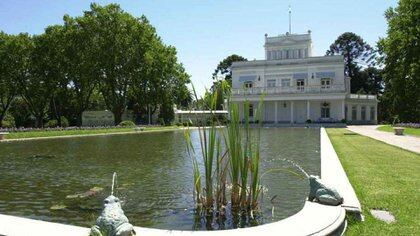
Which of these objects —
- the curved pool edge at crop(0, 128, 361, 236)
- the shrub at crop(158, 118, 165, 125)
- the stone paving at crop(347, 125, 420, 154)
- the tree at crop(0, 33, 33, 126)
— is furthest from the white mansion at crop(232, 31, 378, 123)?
the curved pool edge at crop(0, 128, 361, 236)

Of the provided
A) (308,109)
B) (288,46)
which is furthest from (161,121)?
(288,46)

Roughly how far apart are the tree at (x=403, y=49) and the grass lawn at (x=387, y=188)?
22.2 meters

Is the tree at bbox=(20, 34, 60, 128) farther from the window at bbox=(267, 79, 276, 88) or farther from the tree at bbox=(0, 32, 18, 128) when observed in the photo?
the window at bbox=(267, 79, 276, 88)

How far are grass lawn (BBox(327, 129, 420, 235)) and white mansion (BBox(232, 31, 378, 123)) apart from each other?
4023 cm

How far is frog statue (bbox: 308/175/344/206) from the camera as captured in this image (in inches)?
256

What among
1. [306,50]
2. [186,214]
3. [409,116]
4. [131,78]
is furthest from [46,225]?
[306,50]

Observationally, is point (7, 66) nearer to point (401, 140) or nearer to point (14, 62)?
point (14, 62)

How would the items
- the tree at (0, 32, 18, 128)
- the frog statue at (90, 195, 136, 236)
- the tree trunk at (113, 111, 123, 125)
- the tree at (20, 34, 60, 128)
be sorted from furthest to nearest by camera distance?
the tree trunk at (113, 111, 123, 125) < the tree at (20, 34, 60, 128) < the tree at (0, 32, 18, 128) < the frog statue at (90, 195, 136, 236)

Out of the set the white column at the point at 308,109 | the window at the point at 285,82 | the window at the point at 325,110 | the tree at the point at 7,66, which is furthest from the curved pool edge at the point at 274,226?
the window at the point at 285,82

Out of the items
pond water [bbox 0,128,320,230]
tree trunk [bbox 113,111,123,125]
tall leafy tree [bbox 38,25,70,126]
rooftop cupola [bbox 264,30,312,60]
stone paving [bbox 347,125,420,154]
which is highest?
rooftop cupola [bbox 264,30,312,60]

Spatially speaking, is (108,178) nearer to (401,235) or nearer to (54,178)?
(54,178)

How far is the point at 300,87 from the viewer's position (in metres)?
55.4

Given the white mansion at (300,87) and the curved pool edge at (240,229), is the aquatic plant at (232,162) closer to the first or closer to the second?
the curved pool edge at (240,229)

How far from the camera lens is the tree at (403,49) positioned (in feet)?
111
